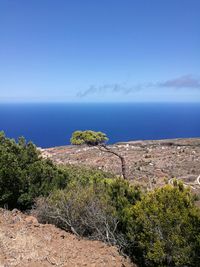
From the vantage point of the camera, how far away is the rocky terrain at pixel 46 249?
9750mm

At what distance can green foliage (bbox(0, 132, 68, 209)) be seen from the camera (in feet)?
51.6

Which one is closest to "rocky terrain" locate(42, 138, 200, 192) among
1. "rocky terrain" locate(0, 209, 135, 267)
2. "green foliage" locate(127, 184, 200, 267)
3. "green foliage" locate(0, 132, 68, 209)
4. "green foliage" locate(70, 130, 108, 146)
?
"green foliage" locate(70, 130, 108, 146)

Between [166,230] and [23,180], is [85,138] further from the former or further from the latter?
[166,230]

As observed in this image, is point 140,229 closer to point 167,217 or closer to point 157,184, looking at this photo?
point 167,217

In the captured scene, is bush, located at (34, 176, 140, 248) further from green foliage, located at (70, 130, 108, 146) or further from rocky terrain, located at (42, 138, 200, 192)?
rocky terrain, located at (42, 138, 200, 192)

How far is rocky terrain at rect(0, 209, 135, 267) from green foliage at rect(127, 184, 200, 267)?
943mm

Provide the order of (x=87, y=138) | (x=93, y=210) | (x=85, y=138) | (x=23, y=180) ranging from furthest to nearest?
1. (x=85, y=138)
2. (x=87, y=138)
3. (x=23, y=180)
4. (x=93, y=210)

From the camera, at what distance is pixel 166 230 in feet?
35.0

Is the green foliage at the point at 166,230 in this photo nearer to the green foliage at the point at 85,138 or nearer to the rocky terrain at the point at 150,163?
the green foliage at the point at 85,138

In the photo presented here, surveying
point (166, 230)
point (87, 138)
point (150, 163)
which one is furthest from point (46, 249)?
point (150, 163)

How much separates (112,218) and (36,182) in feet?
19.4

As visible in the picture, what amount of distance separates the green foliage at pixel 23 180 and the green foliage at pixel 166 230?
634 cm

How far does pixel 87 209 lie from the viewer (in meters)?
12.8

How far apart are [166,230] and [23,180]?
8.30 meters
